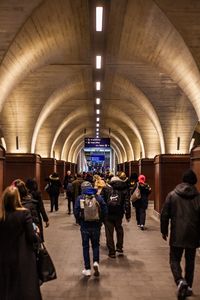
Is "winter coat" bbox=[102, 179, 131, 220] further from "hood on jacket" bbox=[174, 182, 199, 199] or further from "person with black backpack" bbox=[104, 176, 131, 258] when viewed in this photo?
"hood on jacket" bbox=[174, 182, 199, 199]

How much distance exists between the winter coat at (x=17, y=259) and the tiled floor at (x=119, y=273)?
1550 millimetres

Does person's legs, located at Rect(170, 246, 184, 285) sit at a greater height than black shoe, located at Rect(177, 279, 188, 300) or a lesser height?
greater

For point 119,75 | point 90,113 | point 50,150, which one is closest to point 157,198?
point 119,75

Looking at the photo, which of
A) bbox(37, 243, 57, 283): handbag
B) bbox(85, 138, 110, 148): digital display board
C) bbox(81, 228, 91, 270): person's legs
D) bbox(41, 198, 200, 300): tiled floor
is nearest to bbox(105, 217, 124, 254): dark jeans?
bbox(41, 198, 200, 300): tiled floor

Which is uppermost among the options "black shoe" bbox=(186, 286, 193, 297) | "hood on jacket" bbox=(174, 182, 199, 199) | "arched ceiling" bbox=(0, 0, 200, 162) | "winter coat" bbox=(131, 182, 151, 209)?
"arched ceiling" bbox=(0, 0, 200, 162)

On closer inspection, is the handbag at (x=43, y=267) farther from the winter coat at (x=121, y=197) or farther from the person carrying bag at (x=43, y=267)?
the winter coat at (x=121, y=197)

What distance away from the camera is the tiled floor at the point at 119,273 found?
233 inches

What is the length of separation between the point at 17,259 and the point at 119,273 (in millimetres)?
3044

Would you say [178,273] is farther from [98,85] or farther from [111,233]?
[98,85]

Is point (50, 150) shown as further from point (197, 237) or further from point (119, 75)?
point (197, 237)

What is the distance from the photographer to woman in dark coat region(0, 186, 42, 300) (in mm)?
4293

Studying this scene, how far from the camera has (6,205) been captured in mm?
4430

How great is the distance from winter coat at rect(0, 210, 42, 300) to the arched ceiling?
5252 millimetres

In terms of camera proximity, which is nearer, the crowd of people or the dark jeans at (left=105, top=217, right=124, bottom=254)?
the crowd of people
